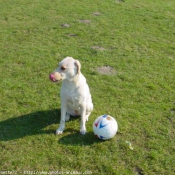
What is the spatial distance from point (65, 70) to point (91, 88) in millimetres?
2492

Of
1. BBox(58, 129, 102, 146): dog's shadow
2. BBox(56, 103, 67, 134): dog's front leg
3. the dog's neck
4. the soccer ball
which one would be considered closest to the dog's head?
the dog's neck

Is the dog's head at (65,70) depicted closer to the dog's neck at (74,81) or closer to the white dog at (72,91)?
the white dog at (72,91)

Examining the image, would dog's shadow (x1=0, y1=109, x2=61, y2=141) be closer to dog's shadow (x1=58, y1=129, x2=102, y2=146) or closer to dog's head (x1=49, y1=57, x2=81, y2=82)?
dog's shadow (x1=58, y1=129, x2=102, y2=146)

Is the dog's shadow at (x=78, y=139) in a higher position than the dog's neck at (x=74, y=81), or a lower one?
lower

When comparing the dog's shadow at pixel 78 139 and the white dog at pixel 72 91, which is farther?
the dog's shadow at pixel 78 139

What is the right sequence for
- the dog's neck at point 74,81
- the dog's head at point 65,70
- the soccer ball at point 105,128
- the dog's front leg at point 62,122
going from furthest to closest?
1. the dog's front leg at point 62,122
2. the soccer ball at point 105,128
3. the dog's neck at point 74,81
4. the dog's head at point 65,70

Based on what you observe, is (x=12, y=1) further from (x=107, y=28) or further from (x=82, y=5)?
(x=107, y=28)

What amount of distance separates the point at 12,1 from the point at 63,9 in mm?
2972

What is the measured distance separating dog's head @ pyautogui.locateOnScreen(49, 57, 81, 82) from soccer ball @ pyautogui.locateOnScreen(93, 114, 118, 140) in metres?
1.08

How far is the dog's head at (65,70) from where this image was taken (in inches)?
180

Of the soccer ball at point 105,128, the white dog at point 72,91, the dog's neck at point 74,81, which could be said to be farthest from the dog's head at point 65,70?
the soccer ball at point 105,128

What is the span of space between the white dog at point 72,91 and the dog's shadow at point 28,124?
1.17 feet

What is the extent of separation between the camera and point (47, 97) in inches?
259

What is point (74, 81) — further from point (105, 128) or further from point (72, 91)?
point (105, 128)
